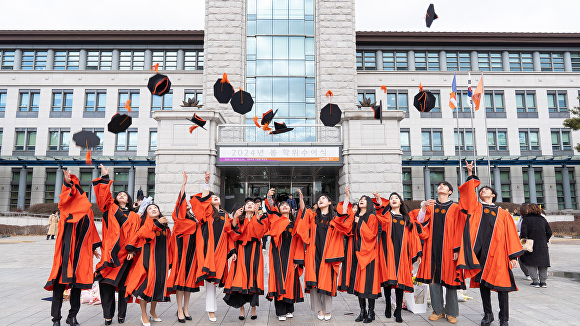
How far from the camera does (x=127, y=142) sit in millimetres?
31344

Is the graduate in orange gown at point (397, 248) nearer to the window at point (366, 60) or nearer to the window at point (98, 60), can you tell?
the window at point (366, 60)

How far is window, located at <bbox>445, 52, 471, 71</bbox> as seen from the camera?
3234 cm

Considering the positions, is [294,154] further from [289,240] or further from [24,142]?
[24,142]

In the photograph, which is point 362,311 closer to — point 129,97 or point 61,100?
point 129,97

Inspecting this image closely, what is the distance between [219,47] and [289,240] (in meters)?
22.1

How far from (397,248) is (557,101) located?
34.2m

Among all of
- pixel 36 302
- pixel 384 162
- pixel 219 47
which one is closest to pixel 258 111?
pixel 219 47

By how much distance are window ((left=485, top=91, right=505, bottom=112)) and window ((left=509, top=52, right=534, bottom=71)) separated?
3022 millimetres

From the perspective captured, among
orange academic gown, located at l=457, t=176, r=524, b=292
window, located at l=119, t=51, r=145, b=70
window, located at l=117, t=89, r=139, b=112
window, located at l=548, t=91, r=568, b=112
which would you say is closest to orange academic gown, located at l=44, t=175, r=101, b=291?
orange academic gown, located at l=457, t=176, r=524, b=292

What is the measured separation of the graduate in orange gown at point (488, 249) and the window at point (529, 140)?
30.9 metres

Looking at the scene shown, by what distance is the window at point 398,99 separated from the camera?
31.6 m

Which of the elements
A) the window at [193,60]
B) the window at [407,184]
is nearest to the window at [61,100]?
the window at [193,60]

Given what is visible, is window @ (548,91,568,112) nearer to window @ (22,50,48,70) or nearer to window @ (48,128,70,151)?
window @ (48,128,70,151)

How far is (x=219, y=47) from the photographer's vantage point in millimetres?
25859
